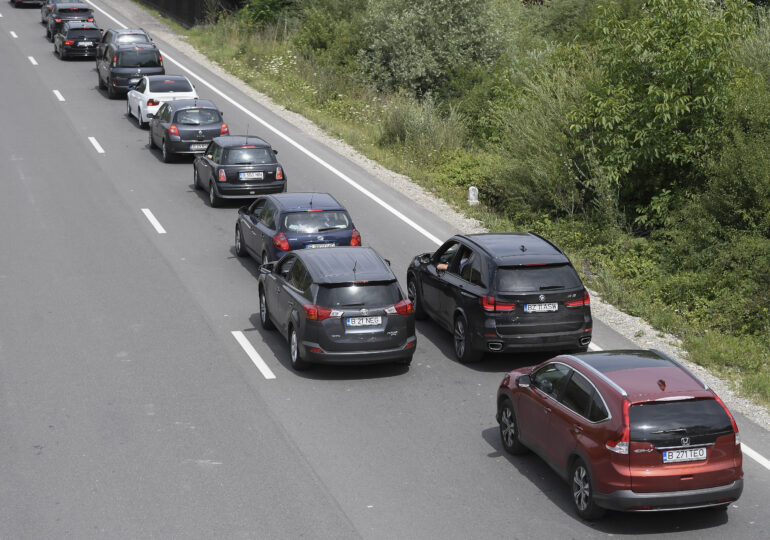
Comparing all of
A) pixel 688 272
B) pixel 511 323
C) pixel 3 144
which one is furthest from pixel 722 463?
pixel 3 144

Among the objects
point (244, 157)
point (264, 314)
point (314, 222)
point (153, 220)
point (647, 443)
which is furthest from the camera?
point (244, 157)

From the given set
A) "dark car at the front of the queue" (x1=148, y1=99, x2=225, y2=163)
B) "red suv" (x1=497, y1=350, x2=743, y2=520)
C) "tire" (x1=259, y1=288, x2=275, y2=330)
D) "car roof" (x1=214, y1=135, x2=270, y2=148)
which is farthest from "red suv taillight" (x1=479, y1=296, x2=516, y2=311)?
"dark car at the front of the queue" (x1=148, y1=99, x2=225, y2=163)

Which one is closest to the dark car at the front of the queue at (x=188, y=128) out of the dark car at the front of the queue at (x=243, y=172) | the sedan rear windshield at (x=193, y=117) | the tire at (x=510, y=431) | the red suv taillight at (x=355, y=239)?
the sedan rear windshield at (x=193, y=117)

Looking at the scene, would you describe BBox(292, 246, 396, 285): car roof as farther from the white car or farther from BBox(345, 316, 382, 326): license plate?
the white car

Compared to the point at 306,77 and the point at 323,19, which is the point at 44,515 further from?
the point at 323,19

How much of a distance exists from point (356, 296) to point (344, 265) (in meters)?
0.67

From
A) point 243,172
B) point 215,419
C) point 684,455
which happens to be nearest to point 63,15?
point 243,172

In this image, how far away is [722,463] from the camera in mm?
10008

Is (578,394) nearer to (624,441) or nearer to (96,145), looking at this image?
(624,441)

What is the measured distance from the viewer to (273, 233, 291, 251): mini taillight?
59.5 ft

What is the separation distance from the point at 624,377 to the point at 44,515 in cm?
585

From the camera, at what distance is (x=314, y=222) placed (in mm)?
18547

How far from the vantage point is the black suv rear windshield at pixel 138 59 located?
115ft

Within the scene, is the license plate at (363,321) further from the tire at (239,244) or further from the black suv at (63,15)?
the black suv at (63,15)
